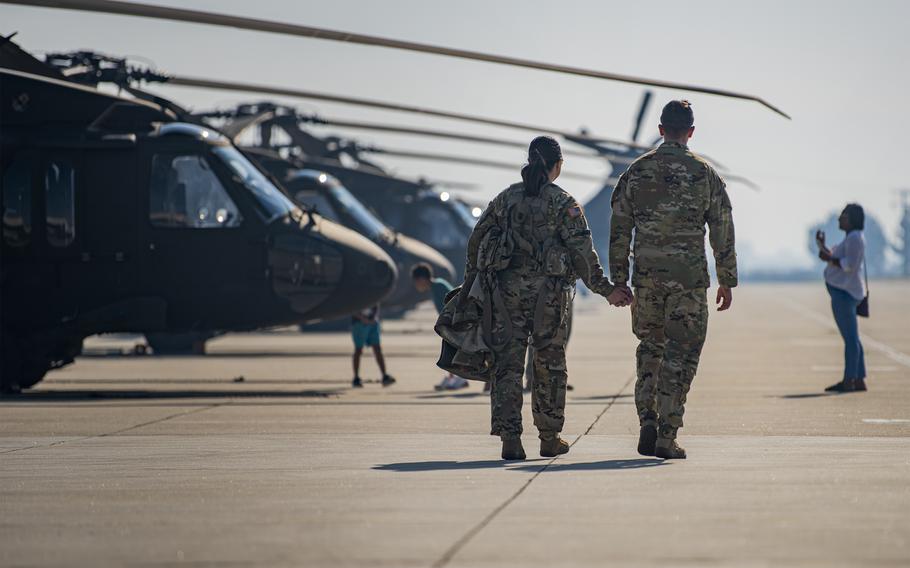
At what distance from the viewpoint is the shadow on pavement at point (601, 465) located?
834 cm

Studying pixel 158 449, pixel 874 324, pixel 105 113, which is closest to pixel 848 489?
pixel 158 449

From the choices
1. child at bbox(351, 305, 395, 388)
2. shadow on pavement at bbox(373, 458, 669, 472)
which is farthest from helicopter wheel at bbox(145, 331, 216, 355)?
shadow on pavement at bbox(373, 458, 669, 472)

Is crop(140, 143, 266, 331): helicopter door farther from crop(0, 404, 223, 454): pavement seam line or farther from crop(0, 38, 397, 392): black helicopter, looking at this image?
crop(0, 404, 223, 454): pavement seam line

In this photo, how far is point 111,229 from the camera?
51.0 ft

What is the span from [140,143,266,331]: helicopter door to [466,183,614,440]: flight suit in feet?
23.8

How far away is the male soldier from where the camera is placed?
8859 millimetres

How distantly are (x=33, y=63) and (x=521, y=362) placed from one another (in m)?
8.15

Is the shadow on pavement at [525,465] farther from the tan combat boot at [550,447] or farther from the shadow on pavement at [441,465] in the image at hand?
the tan combat boot at [550,447]

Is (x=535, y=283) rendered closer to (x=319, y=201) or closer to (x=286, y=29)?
(x=286, y=29)

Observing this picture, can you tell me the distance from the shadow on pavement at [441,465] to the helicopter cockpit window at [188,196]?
7601 millimetres

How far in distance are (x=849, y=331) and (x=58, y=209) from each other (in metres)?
8.29

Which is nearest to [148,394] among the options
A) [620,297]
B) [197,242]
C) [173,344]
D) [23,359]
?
[23,359]

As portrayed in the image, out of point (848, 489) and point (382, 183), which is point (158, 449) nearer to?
point (848, 489)

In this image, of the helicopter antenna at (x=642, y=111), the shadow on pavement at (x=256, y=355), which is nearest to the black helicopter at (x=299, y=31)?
the shadow on pavement at (x=256, y=355)
